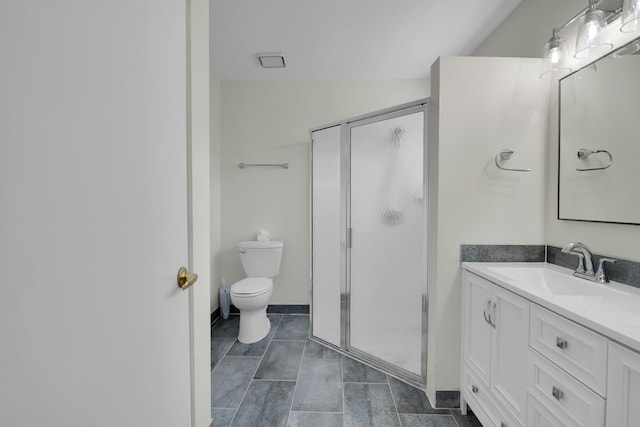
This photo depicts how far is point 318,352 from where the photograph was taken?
220cm

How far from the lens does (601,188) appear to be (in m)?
1.29

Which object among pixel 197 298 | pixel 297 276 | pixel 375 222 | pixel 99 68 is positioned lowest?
pixel 297 276

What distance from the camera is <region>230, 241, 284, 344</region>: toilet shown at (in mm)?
2266

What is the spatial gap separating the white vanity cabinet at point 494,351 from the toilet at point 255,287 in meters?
1.60

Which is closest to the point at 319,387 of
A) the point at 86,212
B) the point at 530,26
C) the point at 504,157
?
the point at 86,212

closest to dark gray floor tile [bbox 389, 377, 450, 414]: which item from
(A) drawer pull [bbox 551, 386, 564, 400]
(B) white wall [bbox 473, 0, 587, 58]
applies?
(A) drawer pull [bbox 551, 386, 564, 400]

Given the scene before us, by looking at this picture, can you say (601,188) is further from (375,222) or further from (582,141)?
(375,222)

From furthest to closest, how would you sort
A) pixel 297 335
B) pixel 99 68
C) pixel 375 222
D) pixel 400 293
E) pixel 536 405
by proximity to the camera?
pixel 297 335 → pixel 375 222 → pixel 400 293 → pixel 536 405 → pixel 99 68

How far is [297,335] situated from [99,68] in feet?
8.03

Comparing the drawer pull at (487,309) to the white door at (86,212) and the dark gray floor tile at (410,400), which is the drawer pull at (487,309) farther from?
the white door at (86,212)

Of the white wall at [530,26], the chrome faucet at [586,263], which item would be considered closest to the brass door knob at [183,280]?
the chrome faucet at [586,263]

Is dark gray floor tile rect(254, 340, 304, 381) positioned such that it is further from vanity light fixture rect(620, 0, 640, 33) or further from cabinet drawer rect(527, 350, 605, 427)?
vanity light fixture rect(620, 0, 640, 33)

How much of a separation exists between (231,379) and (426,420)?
50.5 inches

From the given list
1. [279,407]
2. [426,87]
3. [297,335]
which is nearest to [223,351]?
[297,335]
